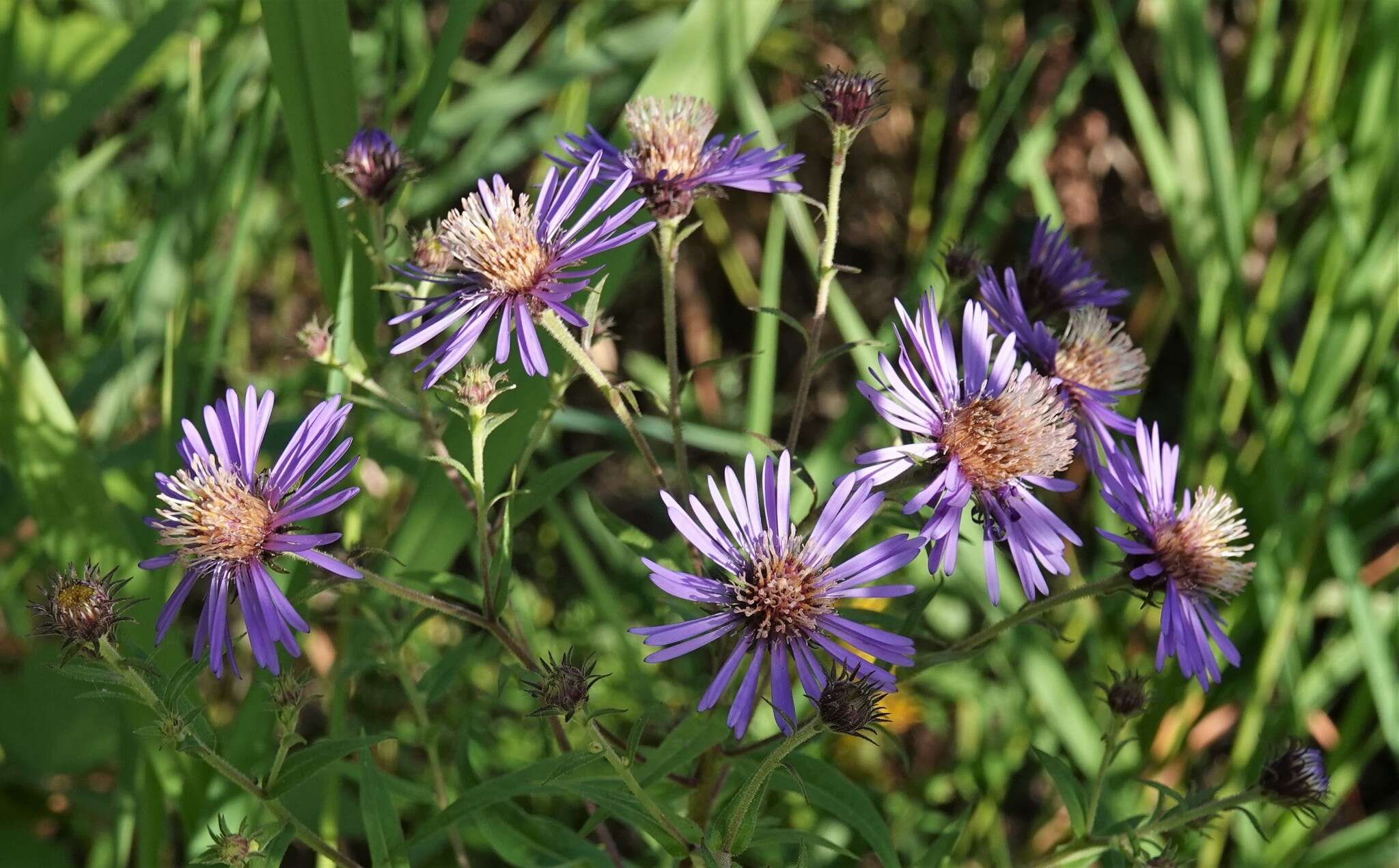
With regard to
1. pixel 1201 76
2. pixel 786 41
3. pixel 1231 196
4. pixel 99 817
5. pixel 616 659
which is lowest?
pixel 99 817

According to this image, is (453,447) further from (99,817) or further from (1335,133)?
(1335,133)

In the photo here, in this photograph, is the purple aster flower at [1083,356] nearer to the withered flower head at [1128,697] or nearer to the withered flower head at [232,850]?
the withered flower head at [1128,697]

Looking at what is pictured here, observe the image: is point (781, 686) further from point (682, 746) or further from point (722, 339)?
point (722, 339)

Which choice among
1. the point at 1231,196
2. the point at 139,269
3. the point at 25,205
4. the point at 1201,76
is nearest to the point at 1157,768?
the point at 1231,196

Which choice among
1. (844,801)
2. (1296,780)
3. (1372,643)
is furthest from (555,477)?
(1372,643)

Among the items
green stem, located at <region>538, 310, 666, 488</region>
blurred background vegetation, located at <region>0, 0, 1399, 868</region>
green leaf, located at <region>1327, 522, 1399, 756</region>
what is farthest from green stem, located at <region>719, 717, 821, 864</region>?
green leaf, located at <region>1327, 522, 1399, 756</region>

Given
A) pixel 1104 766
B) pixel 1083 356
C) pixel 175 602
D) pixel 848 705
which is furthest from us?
pixel 1083 356
